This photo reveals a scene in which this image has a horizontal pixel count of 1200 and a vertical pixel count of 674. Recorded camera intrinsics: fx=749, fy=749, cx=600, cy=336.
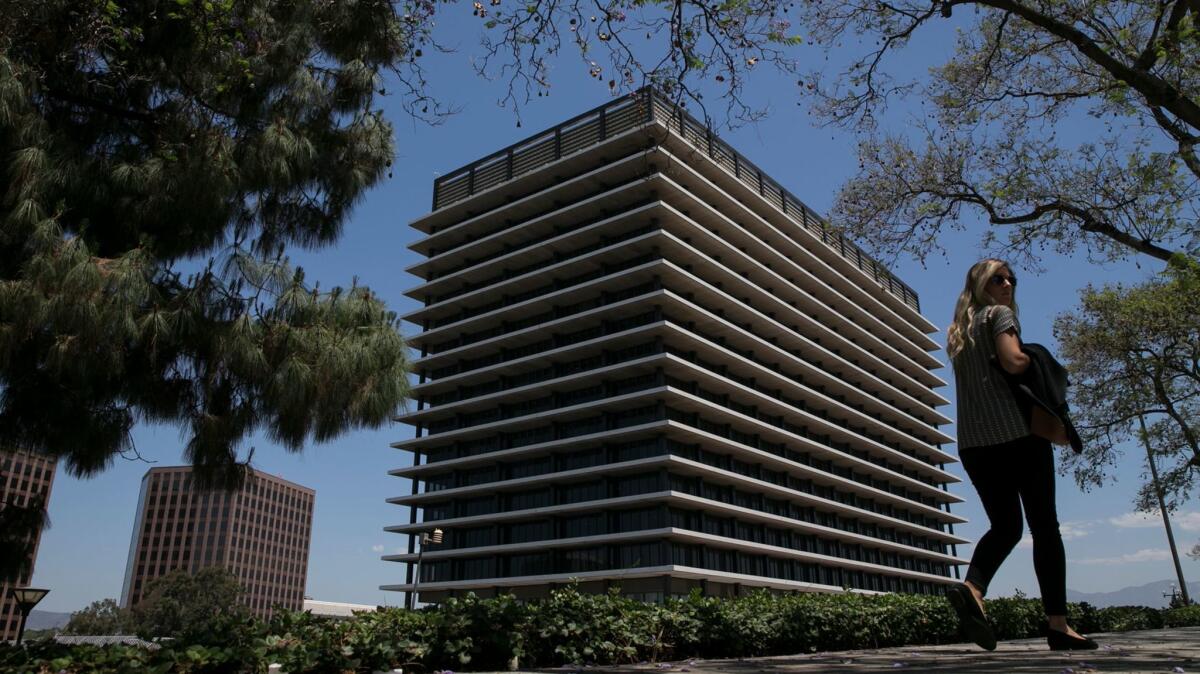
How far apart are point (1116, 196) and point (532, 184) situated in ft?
169

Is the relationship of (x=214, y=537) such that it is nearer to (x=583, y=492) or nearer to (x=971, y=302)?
(x=583, y=492)

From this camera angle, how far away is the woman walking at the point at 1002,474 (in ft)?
11.6

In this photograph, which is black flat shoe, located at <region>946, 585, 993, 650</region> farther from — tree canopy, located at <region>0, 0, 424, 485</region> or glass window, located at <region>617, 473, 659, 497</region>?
glass window, located at <region>617, 473, 659, 497</region>

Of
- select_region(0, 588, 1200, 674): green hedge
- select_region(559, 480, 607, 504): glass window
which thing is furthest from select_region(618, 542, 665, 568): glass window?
select_region(0, 588, 1200, 674): green hedge

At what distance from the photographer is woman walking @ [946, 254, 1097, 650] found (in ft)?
11.6

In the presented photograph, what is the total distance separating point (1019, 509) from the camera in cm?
364

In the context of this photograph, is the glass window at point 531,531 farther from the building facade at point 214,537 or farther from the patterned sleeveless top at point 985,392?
the building facade at point 214,537

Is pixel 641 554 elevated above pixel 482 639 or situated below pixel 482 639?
above

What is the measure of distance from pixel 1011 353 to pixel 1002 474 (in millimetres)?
606

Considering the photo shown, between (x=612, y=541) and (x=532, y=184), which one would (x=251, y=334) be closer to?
(x=612, y=541)

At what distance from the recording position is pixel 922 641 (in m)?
15.8

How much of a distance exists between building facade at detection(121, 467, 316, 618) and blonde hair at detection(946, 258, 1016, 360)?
153665mm

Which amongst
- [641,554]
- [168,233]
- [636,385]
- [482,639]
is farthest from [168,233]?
[636,385]

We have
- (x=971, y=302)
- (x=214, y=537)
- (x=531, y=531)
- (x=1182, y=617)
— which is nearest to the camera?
(x=971, y=302)
